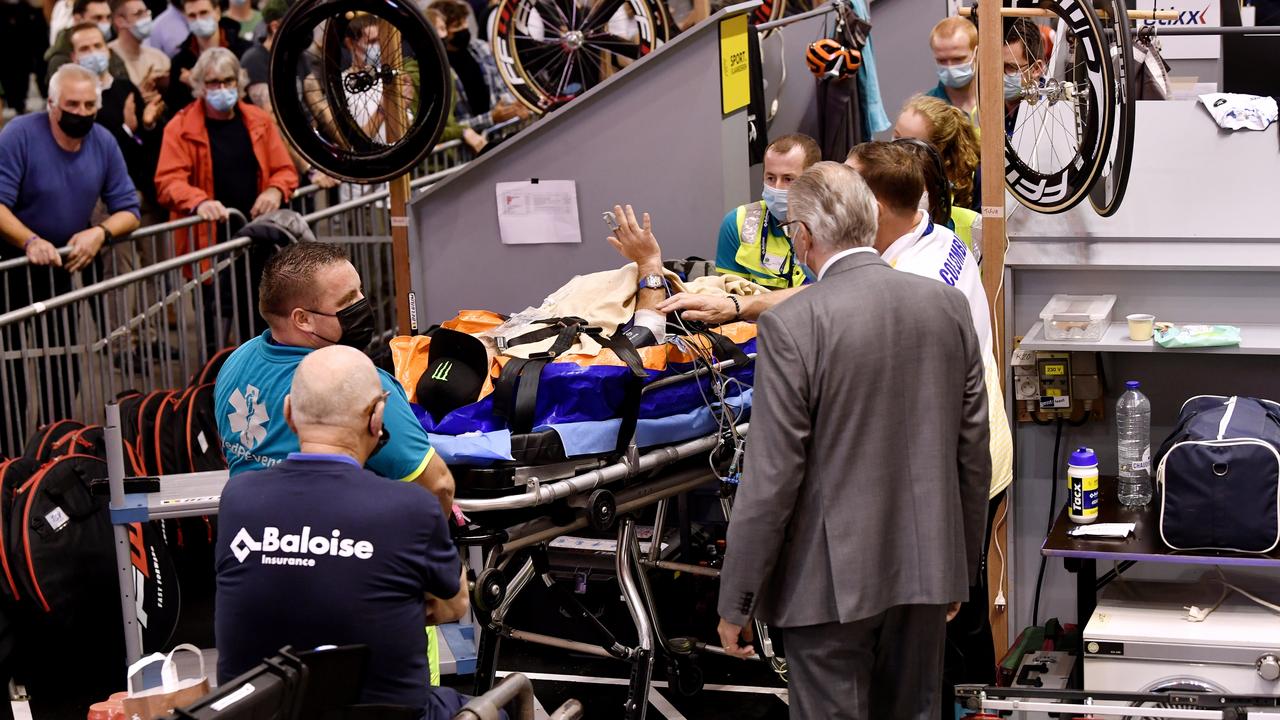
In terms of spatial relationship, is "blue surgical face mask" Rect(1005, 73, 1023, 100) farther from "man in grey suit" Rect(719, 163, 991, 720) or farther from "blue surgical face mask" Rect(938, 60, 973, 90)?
"man in grey suit" Rect(719, 163, 991, 720)

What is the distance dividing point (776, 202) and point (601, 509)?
152 centimetres

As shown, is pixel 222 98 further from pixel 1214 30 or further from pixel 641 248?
pixel 1214 30

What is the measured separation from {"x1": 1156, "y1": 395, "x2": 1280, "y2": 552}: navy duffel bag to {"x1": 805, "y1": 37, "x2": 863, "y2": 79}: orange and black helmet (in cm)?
274

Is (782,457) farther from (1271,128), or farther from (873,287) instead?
(1271,128)

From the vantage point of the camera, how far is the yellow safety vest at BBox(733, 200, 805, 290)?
508cm

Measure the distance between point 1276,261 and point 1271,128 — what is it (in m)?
0.40

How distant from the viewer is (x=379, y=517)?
2.77 meters

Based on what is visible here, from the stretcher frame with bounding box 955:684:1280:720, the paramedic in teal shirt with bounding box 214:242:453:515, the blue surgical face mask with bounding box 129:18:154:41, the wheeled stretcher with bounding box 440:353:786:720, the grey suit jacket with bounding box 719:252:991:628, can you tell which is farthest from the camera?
the blue surgical face mask with bounding box 129:18:154:41

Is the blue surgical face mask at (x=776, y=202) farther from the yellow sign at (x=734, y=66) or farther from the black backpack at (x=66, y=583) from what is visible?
the black backpack at (x=66, y=583)

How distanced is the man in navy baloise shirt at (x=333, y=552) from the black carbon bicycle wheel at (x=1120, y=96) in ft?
7.61

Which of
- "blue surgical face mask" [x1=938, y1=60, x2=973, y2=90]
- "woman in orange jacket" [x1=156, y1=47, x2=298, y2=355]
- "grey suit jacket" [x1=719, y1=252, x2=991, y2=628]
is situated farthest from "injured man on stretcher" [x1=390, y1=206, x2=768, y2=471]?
"woman in orange jacket" [x1=156, y1=47, x2=298, y2=355]

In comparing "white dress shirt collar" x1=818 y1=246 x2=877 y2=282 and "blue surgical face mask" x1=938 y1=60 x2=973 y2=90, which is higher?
"blue surgical face mask" x1=938 y1=60 x2=973 y2=90

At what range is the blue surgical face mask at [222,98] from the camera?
7492 millimetres

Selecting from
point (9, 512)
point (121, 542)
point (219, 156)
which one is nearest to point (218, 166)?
point (219, 156)
